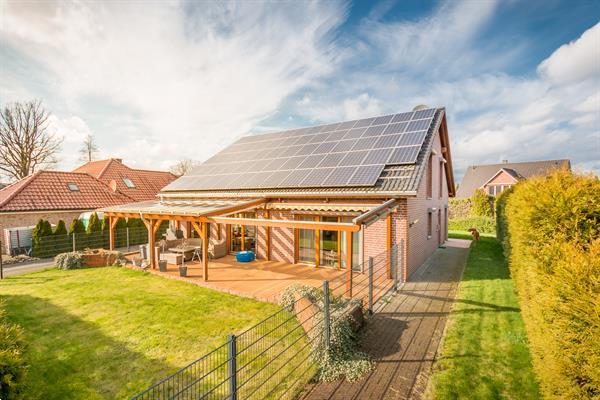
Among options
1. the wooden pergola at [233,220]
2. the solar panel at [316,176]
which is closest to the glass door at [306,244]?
the wooden pergola at [233,220]

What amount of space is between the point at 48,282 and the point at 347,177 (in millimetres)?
14033

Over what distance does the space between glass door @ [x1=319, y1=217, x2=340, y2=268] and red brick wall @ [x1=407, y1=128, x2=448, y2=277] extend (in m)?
3.13

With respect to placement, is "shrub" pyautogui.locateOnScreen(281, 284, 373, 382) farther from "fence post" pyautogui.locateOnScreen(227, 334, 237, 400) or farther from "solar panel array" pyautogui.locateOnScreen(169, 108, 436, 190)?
"solar panel array" pyautogui.locateOnScreen(169, 108, 436, 190)

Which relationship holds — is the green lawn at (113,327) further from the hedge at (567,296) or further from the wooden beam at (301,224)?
the hedge at (567,296)

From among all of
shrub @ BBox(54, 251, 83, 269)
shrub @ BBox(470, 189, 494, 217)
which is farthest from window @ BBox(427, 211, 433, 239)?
shrub @ BBox(470, 189, 494, 217)

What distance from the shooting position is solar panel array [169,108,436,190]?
12.9 m

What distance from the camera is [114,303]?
9.66 m

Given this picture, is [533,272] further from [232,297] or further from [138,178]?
[138,178]

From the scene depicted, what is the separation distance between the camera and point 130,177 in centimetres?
2752

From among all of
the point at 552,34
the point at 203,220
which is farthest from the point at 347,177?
the point at 552,34

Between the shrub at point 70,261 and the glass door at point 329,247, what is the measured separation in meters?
12.9

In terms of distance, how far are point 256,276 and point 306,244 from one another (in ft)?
9.90

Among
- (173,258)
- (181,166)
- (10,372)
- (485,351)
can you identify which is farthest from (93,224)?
(181,166)

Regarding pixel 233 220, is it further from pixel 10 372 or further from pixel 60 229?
pixel 60 229
